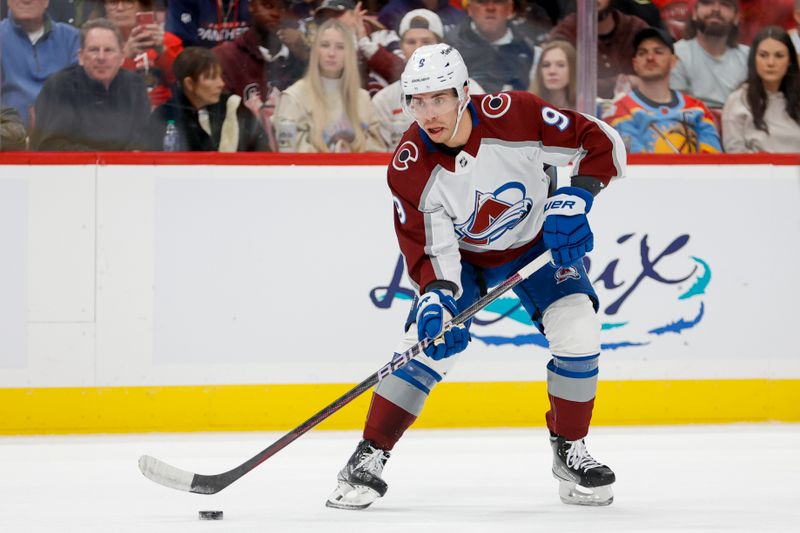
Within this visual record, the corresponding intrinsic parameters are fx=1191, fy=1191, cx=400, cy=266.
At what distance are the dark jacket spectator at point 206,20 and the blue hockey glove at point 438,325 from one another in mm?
2140

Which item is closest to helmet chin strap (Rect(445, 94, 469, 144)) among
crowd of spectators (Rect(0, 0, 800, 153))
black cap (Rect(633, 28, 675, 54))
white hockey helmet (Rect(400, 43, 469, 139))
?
white hockey helmet (Rect(400, 43, 469, 139))

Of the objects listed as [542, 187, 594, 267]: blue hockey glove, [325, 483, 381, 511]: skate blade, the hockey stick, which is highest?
[542, 187, 594, 267]: blue hockey glove

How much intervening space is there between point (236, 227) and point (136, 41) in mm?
819

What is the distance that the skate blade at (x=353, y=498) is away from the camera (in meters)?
2.82

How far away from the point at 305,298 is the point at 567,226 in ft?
5.93

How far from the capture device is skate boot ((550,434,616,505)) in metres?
2.85

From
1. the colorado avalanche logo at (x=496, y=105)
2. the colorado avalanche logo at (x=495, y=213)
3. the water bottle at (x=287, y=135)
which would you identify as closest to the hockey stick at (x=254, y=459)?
the colorado avalanche logo at (x=495, y=213)

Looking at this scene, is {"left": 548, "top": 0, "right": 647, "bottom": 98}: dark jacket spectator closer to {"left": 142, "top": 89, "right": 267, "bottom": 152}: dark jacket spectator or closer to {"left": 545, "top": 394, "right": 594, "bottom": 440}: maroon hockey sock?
{"left": 142, "top": 89, "right": 267, "bottom": 152}: dark jacket spectator

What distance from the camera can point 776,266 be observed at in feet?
15.0

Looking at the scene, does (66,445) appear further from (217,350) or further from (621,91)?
(621,91)

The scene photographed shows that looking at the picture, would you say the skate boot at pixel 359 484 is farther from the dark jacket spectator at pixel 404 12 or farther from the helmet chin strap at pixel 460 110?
the dark jacket spectator at pixel 404 12

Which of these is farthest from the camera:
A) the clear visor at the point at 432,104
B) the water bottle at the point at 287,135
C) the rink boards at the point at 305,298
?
the water bottle at the point at 287,135

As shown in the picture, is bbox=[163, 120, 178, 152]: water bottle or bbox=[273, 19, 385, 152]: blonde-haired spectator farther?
bbox=[273, 19, 385, 152]: blonde-haired spectator

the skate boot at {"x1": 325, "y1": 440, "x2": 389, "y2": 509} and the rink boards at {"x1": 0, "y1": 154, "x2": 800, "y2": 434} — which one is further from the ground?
the rink boards at {"x1": 0, "y1": 154, "x2": 800, "y2": 434}
